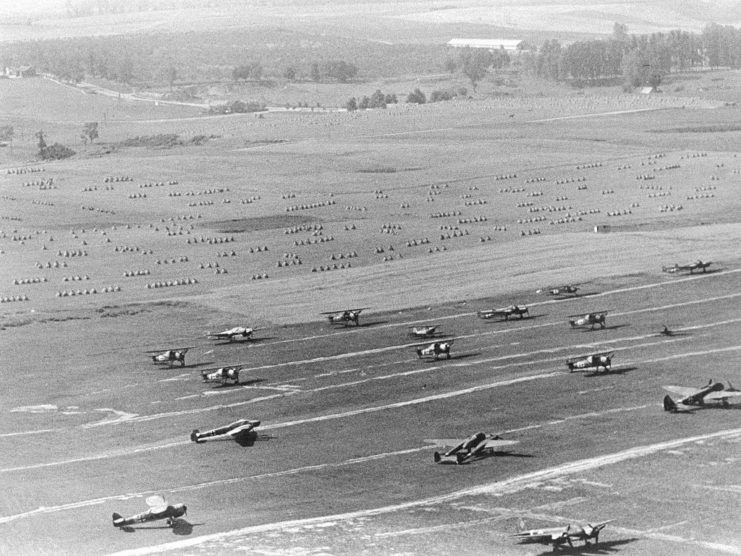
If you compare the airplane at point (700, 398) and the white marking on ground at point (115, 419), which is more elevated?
the airplane at point (700, 398)

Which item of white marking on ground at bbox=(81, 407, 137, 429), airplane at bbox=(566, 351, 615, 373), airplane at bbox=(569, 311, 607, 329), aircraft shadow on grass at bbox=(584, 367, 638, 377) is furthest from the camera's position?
airplane at bbox=(569, 311, 607, 329)

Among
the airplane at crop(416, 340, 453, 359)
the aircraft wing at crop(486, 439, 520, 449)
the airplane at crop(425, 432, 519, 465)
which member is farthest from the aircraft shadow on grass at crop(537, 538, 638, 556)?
the airplane at crop(416, 340, 453, 359)

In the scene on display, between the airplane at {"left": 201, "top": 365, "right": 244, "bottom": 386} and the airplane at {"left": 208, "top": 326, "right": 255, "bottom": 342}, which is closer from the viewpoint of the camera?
the airplane at {"left": 201, "top": 365, "right": 244, "bottom": 386}

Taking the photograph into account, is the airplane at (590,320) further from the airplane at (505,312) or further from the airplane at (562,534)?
the airplane at (562,534)

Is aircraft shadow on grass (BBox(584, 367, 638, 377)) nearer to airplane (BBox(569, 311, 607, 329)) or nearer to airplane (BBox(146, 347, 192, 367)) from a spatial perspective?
airplane (BBox(569, 311, 607, 329))

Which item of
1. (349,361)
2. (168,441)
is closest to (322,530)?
(168,441)

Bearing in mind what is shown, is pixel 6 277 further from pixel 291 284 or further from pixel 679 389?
pixel 679 389

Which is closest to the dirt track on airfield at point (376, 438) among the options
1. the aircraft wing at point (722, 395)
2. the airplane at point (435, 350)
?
the aircraft wing at point (722, 395)

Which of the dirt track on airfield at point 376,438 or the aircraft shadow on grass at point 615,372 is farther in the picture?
the aircraft shadow on grass at point 615,372
